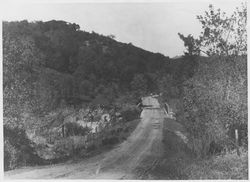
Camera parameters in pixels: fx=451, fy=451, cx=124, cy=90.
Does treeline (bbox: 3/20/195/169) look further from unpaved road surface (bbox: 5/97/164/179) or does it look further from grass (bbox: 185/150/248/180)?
grass (bbox: 185/150/248/180)

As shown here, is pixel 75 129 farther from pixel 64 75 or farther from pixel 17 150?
pixel 17 150

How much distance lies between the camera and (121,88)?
15820 mm

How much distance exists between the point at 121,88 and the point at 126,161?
101 inches

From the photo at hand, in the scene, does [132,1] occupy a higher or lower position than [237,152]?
higher

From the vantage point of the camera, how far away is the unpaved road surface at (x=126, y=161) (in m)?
14.8

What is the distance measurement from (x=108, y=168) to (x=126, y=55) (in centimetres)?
401

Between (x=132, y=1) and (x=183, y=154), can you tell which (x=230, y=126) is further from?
(x=132, y=1)

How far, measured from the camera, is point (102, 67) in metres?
16.1

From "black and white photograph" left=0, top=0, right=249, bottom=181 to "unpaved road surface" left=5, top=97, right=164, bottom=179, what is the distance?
1.4 inches

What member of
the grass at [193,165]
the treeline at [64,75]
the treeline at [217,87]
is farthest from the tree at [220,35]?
the grass at [193,165]

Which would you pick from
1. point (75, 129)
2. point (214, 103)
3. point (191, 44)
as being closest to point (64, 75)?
point (75, 129)

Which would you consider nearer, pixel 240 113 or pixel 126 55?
pixel 240 113

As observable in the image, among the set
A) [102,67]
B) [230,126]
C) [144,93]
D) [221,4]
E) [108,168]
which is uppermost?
[221,4]

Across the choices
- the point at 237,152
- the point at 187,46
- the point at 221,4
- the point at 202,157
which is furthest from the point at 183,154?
the point at 221,4
